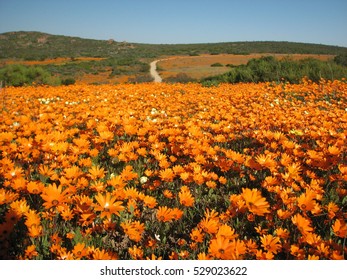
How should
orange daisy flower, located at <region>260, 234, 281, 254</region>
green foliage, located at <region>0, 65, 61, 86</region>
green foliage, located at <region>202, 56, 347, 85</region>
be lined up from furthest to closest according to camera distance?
green foliage, located at <region>0, 65, 61, 86</region> < green foliage, located at <region>202, 56, 347, 85</region> < orange daisy flower, located at <region>260, 234, 281, 254</region>

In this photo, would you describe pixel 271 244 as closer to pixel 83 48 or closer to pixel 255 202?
pixel 255 202

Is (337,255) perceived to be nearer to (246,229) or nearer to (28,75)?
(246,229)

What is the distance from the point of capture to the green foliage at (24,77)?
18641mm

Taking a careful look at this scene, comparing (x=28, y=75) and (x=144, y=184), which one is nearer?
(x=144, y=184)

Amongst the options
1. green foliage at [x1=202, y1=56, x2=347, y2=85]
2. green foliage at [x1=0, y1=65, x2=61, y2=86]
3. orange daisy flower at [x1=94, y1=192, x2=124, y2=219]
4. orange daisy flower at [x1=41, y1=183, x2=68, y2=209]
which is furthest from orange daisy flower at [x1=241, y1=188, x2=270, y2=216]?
green foliage at [x1=0, y1=65, x2=61, y2=86]

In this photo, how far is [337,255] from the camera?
1642mm

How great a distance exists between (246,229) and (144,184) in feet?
3.74

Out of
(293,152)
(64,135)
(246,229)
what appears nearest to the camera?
(246,229)

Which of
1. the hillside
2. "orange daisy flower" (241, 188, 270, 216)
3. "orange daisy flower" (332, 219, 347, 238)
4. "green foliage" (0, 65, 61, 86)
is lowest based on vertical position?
"orange daisy flower" (332, 219, 347, 238)

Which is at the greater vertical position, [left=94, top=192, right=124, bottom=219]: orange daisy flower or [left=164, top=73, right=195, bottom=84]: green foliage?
[left=164, top=73, right=195, bottom=84]: green foliage

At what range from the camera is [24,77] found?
18891 mm

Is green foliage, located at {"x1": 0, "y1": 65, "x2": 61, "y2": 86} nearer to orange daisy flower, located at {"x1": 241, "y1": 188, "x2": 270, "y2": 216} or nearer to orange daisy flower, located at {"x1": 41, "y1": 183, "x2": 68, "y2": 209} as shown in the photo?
orange daisy flower, located at {"x1": 41, "y1": 183, "x2": 68, "y2": 209}

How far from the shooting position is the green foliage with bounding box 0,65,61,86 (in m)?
18.6
